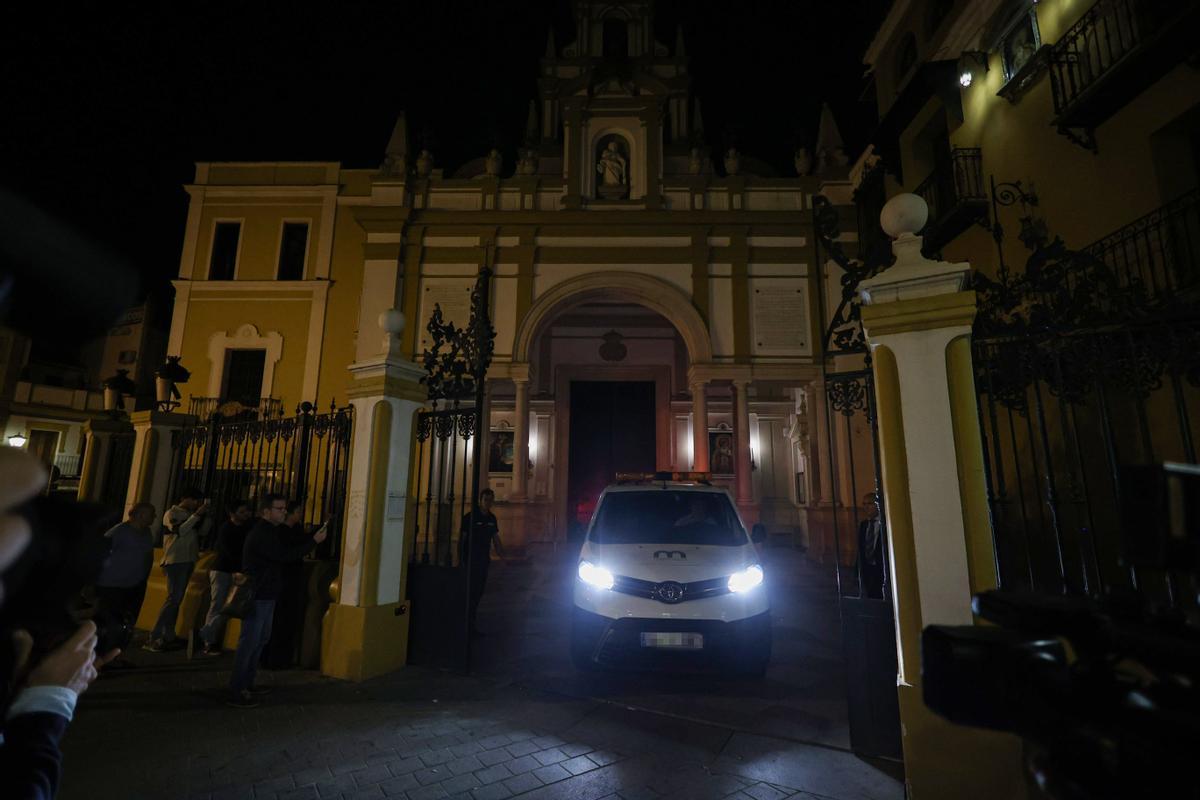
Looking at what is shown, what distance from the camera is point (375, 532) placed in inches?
202

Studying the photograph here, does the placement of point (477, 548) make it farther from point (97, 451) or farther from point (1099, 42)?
point (1099, 42)

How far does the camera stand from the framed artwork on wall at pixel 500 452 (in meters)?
16.3

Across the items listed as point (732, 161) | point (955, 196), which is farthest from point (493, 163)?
point (955, 196)

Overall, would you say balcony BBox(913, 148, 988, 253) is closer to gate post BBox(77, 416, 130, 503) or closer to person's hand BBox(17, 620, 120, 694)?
person's hand BBox(17, 620, 120, 694)

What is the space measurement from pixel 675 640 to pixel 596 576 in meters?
0.87

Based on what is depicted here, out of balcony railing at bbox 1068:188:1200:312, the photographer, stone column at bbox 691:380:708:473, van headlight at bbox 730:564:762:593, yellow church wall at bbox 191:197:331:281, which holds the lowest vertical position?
van headlight at bbox 730:564:762:593

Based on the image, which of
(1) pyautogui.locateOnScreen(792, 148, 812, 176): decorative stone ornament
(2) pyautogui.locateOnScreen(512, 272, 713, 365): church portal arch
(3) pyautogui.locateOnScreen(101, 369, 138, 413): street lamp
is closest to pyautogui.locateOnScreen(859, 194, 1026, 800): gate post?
(2) pyautogui.locateOnScreen(512, 272, 713, 365): church portal arch

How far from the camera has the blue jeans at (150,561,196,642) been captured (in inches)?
239

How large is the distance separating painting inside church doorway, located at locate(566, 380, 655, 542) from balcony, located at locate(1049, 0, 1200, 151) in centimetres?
1144

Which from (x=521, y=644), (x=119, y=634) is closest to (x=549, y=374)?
(x=521, y=644)

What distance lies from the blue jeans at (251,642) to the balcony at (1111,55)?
10404 mm

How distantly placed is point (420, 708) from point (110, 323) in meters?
3.51

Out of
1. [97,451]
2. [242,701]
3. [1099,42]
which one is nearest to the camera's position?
[242,701]

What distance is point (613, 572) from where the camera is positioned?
4.95m
